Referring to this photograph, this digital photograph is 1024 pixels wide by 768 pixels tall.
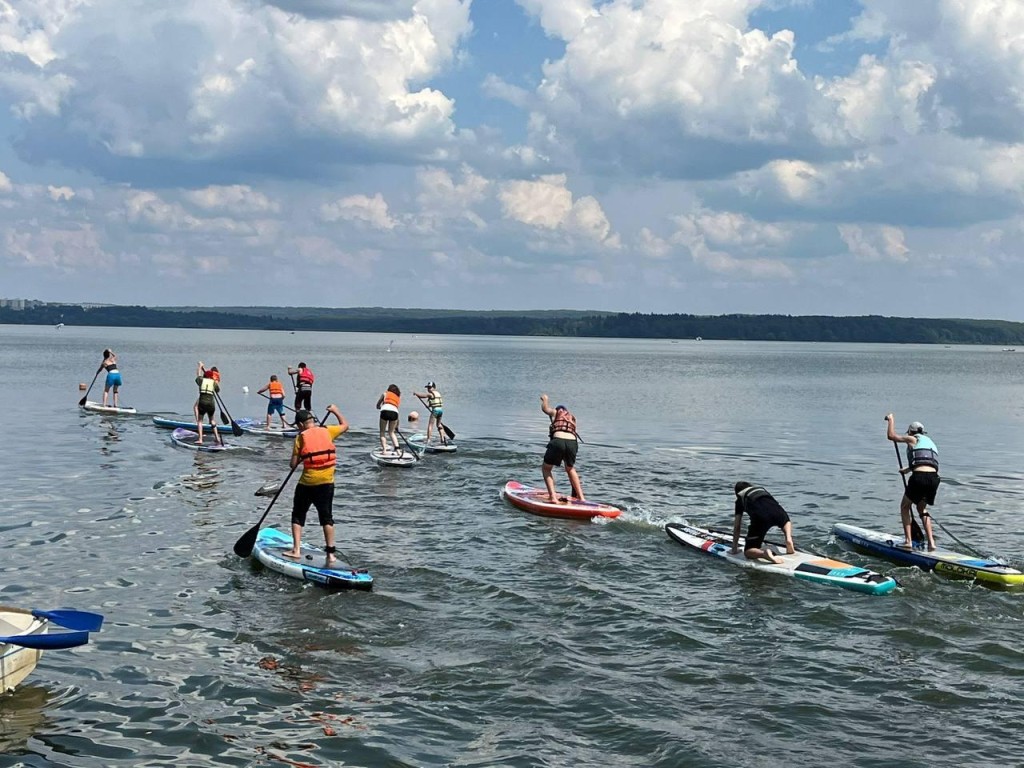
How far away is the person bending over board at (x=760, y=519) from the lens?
15.9 metres

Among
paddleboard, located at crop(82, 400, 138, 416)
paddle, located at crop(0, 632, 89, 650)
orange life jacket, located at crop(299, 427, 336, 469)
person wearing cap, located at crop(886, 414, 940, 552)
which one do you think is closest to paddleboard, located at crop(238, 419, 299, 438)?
paddleboard, located at crop(82, 400, 138, 416)

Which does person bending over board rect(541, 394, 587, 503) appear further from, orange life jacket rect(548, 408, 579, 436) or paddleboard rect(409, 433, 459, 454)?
paddleboard rect(409, 433, 459, 454)

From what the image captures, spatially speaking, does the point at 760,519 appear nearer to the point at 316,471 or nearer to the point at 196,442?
the point at 316,471

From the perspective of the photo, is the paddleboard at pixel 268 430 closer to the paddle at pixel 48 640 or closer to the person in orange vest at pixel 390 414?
the person in orange vest at pixel 390 414

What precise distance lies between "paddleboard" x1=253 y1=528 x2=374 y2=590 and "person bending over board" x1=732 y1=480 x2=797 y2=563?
6.23 m

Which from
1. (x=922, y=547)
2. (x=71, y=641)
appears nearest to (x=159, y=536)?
(x=71, y=641)

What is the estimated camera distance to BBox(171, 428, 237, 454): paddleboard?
2883 centimetres

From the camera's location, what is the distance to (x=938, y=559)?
16.3m

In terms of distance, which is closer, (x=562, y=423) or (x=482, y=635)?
(x=482, y=635)

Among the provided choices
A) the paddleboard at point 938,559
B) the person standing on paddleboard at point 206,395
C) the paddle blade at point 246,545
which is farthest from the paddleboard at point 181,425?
the paddleboard at point 938,559

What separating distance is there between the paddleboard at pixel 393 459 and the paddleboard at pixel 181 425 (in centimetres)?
770

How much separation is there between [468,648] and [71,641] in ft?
14.9

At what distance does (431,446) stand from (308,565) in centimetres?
1502

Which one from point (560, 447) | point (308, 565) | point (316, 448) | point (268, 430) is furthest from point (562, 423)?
point (268, 430)
